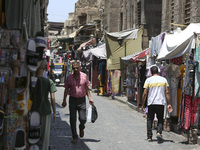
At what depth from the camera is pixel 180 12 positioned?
53.0 feet

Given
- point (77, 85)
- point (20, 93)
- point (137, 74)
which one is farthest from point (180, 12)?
point (20, 93)

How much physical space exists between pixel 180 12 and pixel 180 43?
7434 mm

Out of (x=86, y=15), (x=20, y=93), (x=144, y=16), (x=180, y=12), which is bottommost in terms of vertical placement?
(x=20, y=93)

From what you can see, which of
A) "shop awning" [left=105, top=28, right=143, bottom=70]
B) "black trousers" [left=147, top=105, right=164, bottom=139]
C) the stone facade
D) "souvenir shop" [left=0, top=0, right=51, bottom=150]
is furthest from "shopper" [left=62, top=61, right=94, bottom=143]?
the stone facade

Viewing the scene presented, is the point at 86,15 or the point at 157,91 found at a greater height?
the point at 86,15

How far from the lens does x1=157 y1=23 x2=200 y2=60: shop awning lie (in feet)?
29.2

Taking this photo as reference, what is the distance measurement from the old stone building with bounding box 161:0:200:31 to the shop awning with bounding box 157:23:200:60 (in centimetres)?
385

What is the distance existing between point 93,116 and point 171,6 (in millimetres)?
10253

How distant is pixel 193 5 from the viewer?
582 inches

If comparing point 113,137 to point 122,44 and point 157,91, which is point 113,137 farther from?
point 122,44

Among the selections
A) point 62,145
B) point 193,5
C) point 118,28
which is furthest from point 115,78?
point 62,145

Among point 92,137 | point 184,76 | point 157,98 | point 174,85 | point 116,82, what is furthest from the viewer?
point 116,82

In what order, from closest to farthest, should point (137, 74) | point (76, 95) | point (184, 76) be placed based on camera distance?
point (76, 95) → point (184, 76) → point (137, 74)

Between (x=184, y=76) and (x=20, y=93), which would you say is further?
(x=184, y=76)
